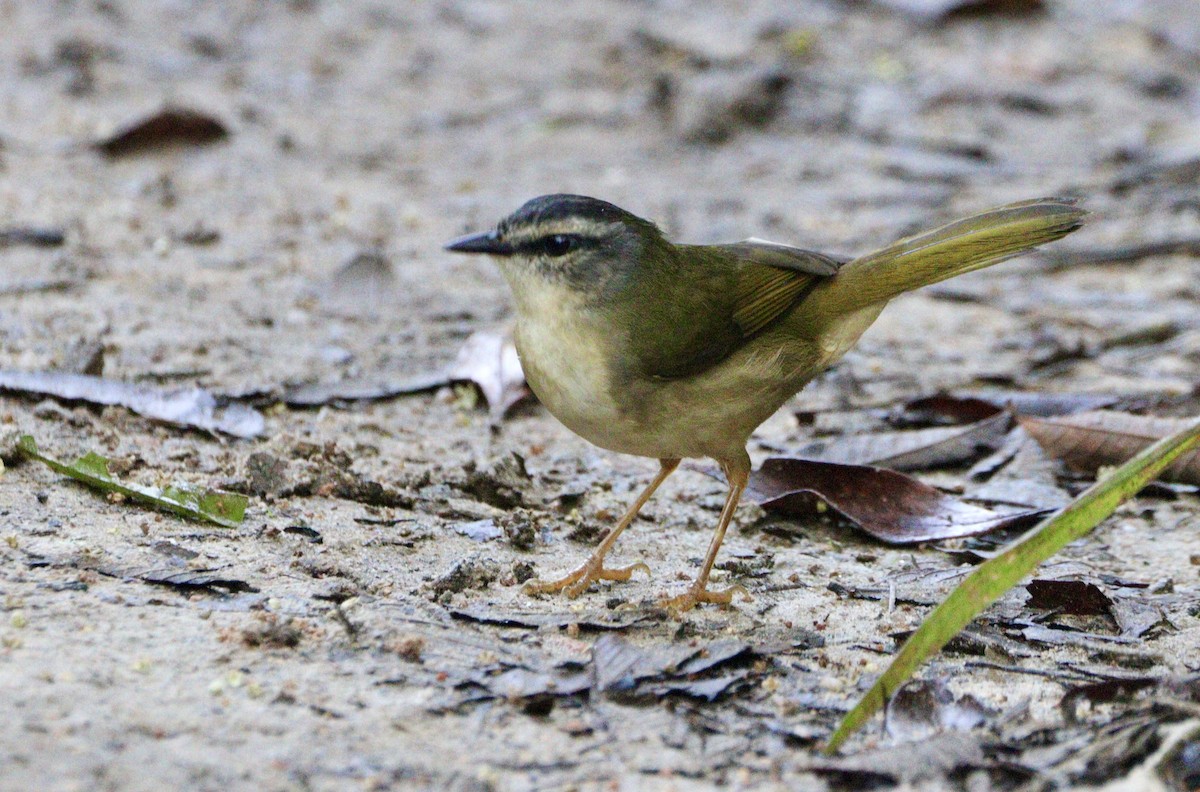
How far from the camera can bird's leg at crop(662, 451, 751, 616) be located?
3850mm

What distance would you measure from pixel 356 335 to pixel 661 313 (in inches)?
94.8

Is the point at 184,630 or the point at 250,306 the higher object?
the point at 250,306

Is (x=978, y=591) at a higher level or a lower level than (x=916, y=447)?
higher

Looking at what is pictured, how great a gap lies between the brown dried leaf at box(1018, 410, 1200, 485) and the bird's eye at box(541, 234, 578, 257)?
6.83 ft

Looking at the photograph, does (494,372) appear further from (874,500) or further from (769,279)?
(874,500)

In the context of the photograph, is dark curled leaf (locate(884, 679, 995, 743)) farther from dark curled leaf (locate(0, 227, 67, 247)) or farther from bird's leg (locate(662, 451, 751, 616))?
dark curled leaf (locate(0, 227, 67, 247))

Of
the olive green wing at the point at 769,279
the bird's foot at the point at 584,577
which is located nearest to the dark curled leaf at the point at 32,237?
the olive green wing at the point at 769,279

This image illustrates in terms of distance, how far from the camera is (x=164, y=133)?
881cm

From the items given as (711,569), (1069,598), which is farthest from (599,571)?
(1069,598)

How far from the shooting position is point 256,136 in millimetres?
9297

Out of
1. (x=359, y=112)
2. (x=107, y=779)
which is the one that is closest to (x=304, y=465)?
(x=107, y=779)

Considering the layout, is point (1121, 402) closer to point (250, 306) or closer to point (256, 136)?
point (250, 306)

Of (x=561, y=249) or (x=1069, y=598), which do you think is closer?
(x=1069, y=598)

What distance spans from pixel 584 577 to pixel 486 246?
1072mm
